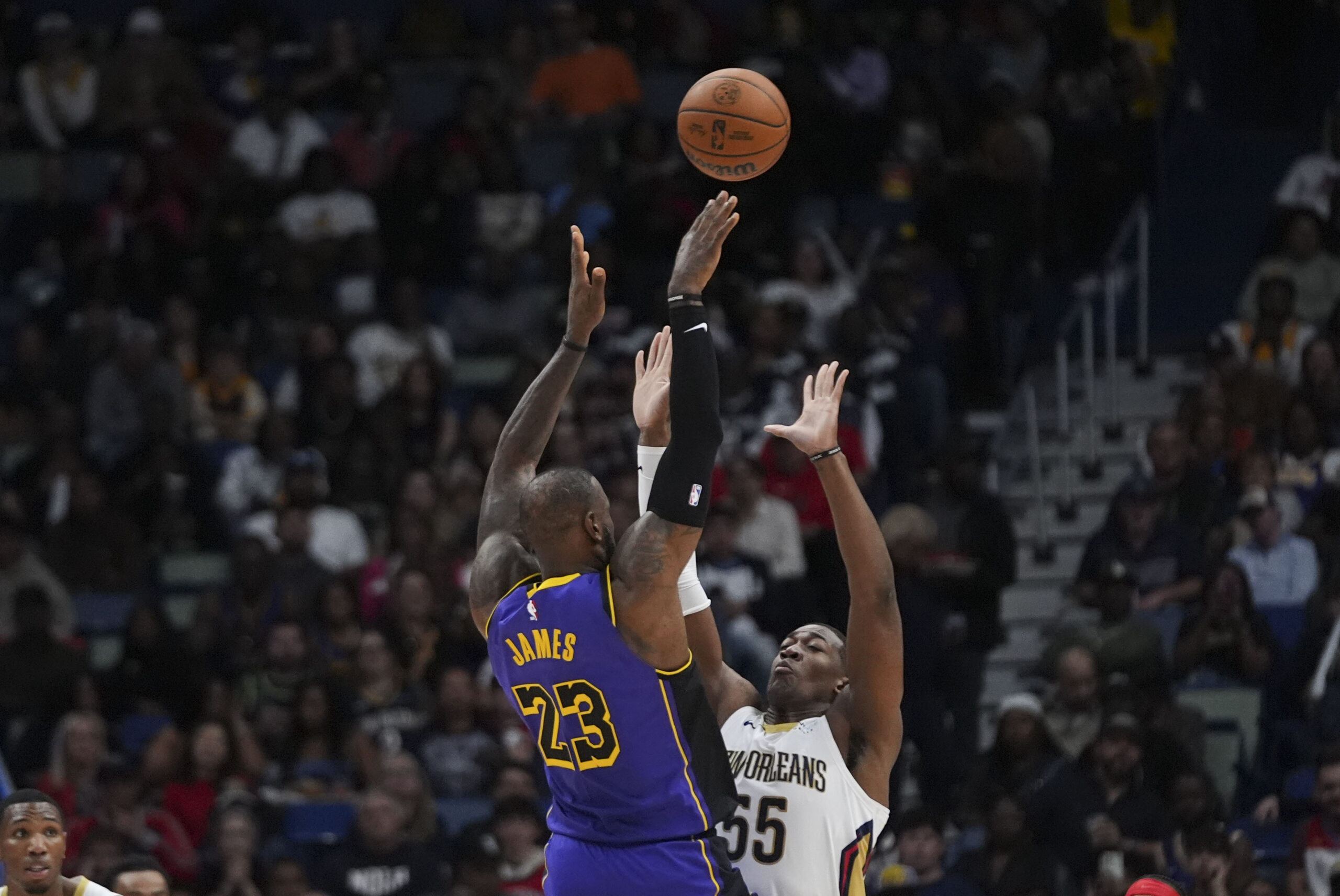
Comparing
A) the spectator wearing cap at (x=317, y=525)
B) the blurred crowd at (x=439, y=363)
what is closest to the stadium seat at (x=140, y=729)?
the blurred crowd at (x=439, y=363)

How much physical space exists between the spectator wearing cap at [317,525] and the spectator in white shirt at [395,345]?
128cm

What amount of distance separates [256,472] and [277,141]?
377 centimetres

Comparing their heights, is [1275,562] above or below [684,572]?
below

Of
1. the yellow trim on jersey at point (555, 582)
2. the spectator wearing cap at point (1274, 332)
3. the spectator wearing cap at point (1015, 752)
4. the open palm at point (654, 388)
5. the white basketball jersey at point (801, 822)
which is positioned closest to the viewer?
the yellow trim on jersey at point (555, 582)

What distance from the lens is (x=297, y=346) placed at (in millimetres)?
16156

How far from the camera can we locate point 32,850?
8.32 metres

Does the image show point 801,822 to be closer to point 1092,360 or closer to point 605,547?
point 605,547

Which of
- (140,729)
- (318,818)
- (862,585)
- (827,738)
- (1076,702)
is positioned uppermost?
(862,585)

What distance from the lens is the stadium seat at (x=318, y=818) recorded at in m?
12.6

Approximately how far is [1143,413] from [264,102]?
7875 millimetres

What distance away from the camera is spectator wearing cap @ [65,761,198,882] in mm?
12266

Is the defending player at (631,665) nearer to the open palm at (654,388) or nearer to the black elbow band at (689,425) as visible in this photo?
the black elbow band at (689,425)

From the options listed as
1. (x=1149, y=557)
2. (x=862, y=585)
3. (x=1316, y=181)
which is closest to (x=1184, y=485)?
(x=1149, y=557)

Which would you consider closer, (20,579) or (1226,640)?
(1226,640)
